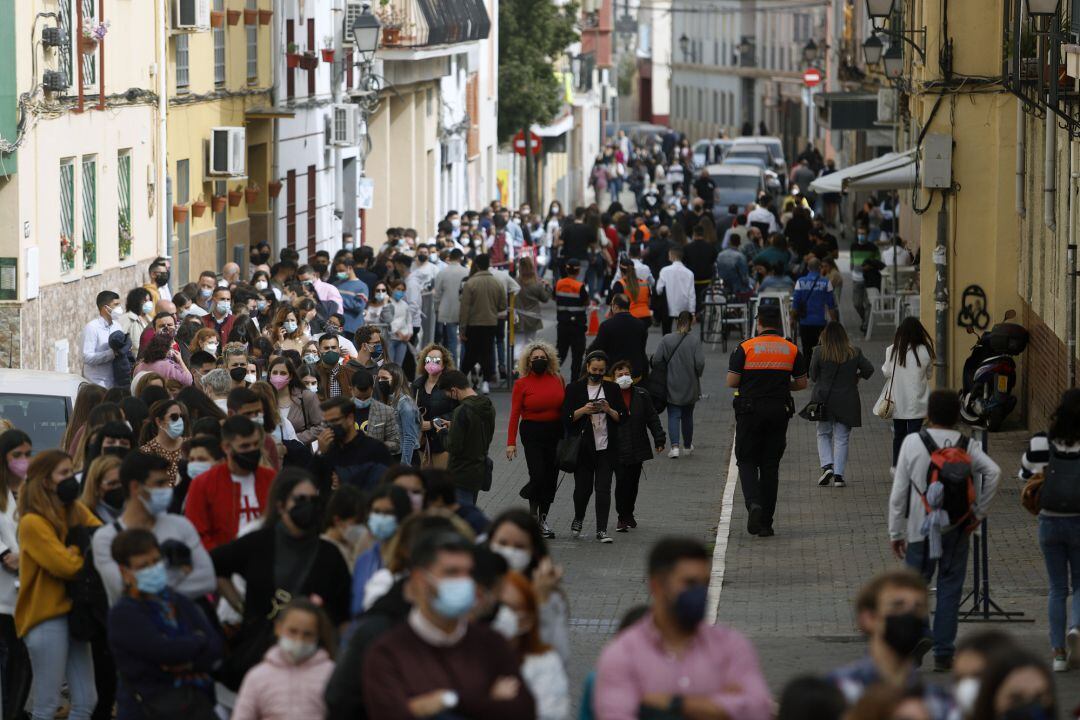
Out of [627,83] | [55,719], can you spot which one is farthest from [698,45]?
[55,719]

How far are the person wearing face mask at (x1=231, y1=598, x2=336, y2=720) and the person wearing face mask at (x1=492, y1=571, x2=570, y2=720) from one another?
→ 0.74 meters

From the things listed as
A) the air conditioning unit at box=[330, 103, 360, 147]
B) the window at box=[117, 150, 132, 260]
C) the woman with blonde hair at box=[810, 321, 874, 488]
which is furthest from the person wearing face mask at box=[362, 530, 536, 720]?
the air conditioning unit at box=[330, 103, 360, 147]

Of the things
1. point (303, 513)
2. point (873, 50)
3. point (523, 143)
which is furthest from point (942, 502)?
point (523, 143)

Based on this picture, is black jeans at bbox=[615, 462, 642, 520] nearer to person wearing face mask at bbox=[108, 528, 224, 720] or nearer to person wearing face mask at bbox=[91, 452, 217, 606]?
person wearing face mask at bbox=[91, 452, 217, 606]

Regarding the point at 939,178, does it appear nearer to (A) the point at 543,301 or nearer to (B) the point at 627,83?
(A) the point at 543,301

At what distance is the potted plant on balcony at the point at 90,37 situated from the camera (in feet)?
70.8

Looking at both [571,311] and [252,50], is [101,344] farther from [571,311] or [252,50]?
[252,50]

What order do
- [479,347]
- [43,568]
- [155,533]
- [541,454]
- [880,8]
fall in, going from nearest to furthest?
[155,533], [43,568], [541,454], [479,347], [880,8]

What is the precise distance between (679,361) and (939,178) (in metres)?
3.83

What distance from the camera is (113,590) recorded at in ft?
28.4

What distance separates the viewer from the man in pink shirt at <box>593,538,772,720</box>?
6457 millimetres

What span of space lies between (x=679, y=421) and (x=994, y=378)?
2.99 metres

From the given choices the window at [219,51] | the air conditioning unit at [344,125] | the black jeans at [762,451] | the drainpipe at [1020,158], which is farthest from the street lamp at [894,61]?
the black jeans at [762,451]

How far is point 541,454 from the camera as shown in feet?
51.2
